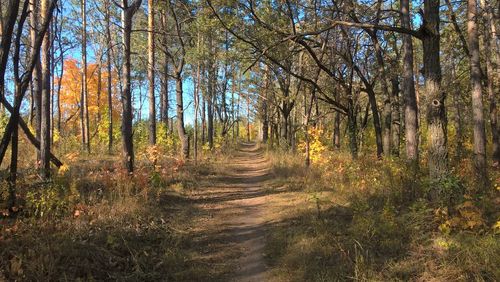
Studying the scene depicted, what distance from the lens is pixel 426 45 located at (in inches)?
270

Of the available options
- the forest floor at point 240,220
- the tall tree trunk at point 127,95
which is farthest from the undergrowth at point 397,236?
the tall tree trunk at point 127,95

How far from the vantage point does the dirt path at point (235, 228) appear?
20.4 feet

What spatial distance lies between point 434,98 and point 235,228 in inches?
182

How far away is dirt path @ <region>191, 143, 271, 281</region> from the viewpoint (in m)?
6.23

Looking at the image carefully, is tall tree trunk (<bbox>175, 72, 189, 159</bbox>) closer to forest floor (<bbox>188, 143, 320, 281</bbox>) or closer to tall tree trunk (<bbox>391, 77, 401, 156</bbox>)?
forest floor (<bbox>188, 143, 320, 281</bbox>)

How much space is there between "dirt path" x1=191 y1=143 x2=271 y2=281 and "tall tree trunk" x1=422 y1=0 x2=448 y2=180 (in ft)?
11.3

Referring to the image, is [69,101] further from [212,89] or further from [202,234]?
[202,234]

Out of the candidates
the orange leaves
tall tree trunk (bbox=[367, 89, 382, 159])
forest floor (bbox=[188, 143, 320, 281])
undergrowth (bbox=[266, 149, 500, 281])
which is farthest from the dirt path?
the orange leaves

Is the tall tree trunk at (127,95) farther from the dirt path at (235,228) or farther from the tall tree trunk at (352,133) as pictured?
the tall tree trunk at (352,133)

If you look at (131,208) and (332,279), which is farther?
(131,208)

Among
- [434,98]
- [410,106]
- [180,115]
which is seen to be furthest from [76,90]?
[434,98]

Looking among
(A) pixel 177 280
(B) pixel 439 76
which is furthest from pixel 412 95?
(A) pixel 177 280

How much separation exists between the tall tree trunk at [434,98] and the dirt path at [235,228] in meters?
3.44

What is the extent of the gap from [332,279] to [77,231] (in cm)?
380
